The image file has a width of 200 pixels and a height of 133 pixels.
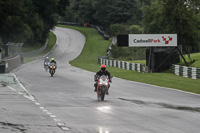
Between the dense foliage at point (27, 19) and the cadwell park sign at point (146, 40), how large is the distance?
110 feet

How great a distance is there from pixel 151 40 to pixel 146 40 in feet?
1.65

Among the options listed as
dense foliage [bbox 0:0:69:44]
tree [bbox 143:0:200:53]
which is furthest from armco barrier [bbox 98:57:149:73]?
dense foliage [bbox 0:0:69:44]

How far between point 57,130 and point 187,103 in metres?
8.74

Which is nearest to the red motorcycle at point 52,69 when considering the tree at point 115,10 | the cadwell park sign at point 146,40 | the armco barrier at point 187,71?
the cadwell park sign at point 146,40

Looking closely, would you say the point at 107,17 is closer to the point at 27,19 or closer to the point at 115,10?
the point at 115,10

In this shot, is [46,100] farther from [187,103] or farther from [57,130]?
[57,130]

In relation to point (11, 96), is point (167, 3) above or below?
above

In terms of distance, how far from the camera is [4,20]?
243 feet

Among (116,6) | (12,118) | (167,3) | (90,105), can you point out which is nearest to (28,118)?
(12,118)

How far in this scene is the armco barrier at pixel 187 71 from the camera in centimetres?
3666

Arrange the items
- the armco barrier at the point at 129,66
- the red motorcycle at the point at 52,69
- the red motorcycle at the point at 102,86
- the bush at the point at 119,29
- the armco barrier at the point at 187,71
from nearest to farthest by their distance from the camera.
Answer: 1. the red motorcycle at the point at 102,86
2. the red motorcycle at the point at 52,69
3. the armco barrier at the point at 187,71
4. the armco barrier at the point at 129,66
5. the bush at the point at 119,29

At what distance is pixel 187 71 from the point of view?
127 feet

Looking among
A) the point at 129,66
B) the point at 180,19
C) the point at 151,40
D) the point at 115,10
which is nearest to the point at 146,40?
the point at 151,40

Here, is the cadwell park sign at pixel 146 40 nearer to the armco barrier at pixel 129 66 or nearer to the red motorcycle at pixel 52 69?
the armco barrier at pixel 129 66
